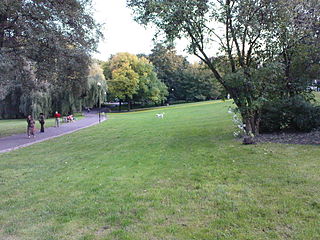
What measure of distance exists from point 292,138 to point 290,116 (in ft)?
4.68

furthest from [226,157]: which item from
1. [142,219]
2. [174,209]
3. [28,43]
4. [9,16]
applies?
[9,16]

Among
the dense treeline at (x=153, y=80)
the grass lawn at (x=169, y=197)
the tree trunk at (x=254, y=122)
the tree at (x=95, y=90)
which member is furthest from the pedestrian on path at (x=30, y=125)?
the dense treeline at (x=153, y=80)

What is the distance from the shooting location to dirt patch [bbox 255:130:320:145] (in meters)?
8.87

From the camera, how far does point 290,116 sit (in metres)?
10.7

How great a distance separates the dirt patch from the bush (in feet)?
1.37

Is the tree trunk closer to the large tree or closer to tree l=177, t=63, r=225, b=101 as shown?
the large tree

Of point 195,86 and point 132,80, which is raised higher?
A: point 132,80

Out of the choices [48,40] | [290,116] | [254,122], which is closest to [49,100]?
[48,40]

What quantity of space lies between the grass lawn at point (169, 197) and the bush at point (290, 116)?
10.8ft

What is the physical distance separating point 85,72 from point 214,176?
12.8m

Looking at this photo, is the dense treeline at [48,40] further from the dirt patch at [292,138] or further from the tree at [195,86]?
the tree at [195,86]

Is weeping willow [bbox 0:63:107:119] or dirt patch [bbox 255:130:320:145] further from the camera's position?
weeping willow [bbox 0:63:107:119]

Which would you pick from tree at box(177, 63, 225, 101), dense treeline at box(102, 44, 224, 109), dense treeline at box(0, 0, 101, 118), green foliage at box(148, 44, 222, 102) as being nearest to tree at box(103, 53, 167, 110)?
dense treeline at box(102, 44, 224, 109)

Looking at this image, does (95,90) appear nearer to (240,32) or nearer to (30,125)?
(30,125)
